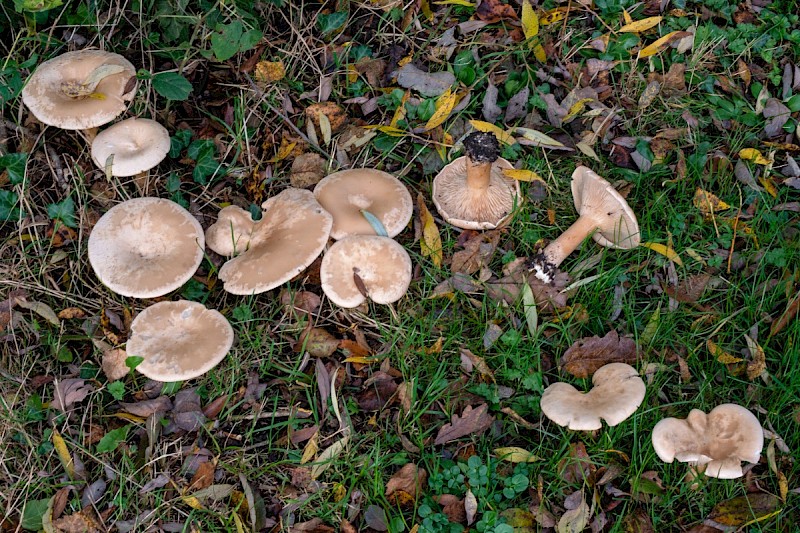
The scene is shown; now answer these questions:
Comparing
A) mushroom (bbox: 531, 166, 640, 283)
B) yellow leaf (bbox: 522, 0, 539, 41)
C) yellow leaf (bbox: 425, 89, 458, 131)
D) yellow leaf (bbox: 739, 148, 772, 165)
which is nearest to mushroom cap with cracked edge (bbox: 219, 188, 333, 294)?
yellow leaf (bbox: 425, 89, 458, 131)

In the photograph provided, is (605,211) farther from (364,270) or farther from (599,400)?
(364,270)

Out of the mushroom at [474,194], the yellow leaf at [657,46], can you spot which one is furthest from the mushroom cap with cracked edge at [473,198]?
the yellow leaf at [657,46]

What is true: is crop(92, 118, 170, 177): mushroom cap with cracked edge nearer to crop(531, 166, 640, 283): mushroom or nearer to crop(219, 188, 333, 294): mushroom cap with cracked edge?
crop(219, 188, 333, 294): mushroom cap with cracked edge

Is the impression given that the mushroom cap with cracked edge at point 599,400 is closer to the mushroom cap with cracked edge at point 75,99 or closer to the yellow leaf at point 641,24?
the yellow leaf at point 641,24

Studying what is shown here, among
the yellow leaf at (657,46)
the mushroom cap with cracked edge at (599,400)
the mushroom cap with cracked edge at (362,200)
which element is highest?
the yellow leaf at (657,46)

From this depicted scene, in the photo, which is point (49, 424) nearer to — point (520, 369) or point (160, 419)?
point (160, 419)

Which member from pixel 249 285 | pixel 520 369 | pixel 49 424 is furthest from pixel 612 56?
pixel 49 424

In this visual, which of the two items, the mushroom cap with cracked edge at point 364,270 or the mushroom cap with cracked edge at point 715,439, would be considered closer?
the mushroom cap with cracked edge at point 715,439
